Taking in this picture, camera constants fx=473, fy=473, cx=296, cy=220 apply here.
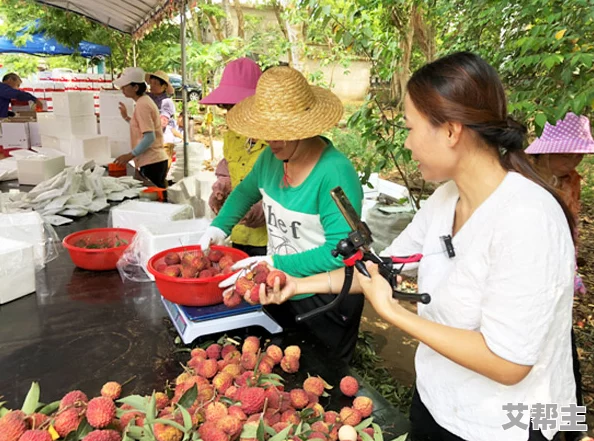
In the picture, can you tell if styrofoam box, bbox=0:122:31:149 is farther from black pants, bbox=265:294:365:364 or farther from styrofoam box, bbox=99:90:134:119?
black pants, bbox=265:294:365:364

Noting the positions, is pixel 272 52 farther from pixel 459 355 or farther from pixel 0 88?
pixel 459 355

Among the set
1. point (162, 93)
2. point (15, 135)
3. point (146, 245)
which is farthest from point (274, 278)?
point (162, 93)

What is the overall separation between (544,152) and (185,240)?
1788 mm

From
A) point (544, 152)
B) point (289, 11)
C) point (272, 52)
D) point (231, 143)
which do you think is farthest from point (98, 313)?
point (272, 52)

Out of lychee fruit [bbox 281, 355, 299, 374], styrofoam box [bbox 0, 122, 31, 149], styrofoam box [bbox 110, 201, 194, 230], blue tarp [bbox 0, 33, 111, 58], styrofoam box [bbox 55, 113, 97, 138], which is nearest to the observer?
lychee fruit [bbox 281, 355, 299, 374]

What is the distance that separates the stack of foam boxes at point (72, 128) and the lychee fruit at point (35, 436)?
13.6 feet

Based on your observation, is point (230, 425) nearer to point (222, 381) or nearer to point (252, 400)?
point (252, 400)

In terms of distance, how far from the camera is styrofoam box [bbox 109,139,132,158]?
544cm

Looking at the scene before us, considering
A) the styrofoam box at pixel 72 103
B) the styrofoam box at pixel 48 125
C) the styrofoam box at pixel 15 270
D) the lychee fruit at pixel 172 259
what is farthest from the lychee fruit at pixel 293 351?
the styrofoam box at pixel 48 125

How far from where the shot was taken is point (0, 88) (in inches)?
210

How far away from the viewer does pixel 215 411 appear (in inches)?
43.3

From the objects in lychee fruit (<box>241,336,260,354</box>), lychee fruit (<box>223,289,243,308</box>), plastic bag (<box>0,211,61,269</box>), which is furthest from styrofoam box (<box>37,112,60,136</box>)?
lychee fruit (<box>241,336,260,354</box>)

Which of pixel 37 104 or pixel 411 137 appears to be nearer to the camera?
pixel 411 137

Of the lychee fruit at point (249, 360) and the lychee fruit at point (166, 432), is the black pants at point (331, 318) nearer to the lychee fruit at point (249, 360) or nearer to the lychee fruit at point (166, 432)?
the lychee fruit at point (249, 360)
